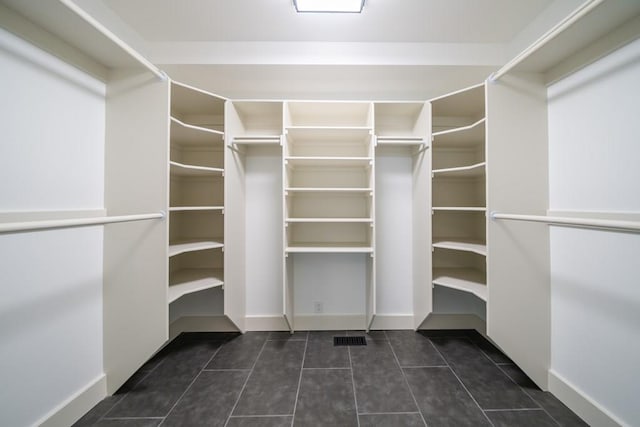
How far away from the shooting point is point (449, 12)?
5.70 ft

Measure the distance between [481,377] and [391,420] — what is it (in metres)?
0.86

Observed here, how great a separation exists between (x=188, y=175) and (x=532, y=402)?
3216 mm

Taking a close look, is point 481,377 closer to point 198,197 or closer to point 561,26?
point 561,26

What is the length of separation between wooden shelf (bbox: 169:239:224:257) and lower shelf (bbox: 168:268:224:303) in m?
0.27

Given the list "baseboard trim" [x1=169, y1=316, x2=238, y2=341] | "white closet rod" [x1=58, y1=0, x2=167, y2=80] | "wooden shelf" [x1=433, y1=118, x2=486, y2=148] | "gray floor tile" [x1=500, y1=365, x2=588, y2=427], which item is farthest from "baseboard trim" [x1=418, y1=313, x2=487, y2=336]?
"white closet rod" [x1=58, y1=0, x2=167, y2=80]

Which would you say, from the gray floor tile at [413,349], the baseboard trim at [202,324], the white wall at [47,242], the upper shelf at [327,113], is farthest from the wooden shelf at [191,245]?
the gray floor tile at [413,349]

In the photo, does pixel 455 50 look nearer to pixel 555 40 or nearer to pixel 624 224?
pixel 555 40

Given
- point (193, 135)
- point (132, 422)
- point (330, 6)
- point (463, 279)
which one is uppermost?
point (330, 6)

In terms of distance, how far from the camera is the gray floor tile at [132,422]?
4.37ft

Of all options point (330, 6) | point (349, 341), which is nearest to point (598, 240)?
point (349, 341)

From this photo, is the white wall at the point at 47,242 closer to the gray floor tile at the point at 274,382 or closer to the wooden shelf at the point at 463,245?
the gray floor tile at the point at 274,382

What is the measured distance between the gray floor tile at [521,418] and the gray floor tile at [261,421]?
3.96ft

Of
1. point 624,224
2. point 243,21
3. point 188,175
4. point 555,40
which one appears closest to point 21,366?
point 188,175

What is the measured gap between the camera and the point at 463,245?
6.70 feet
